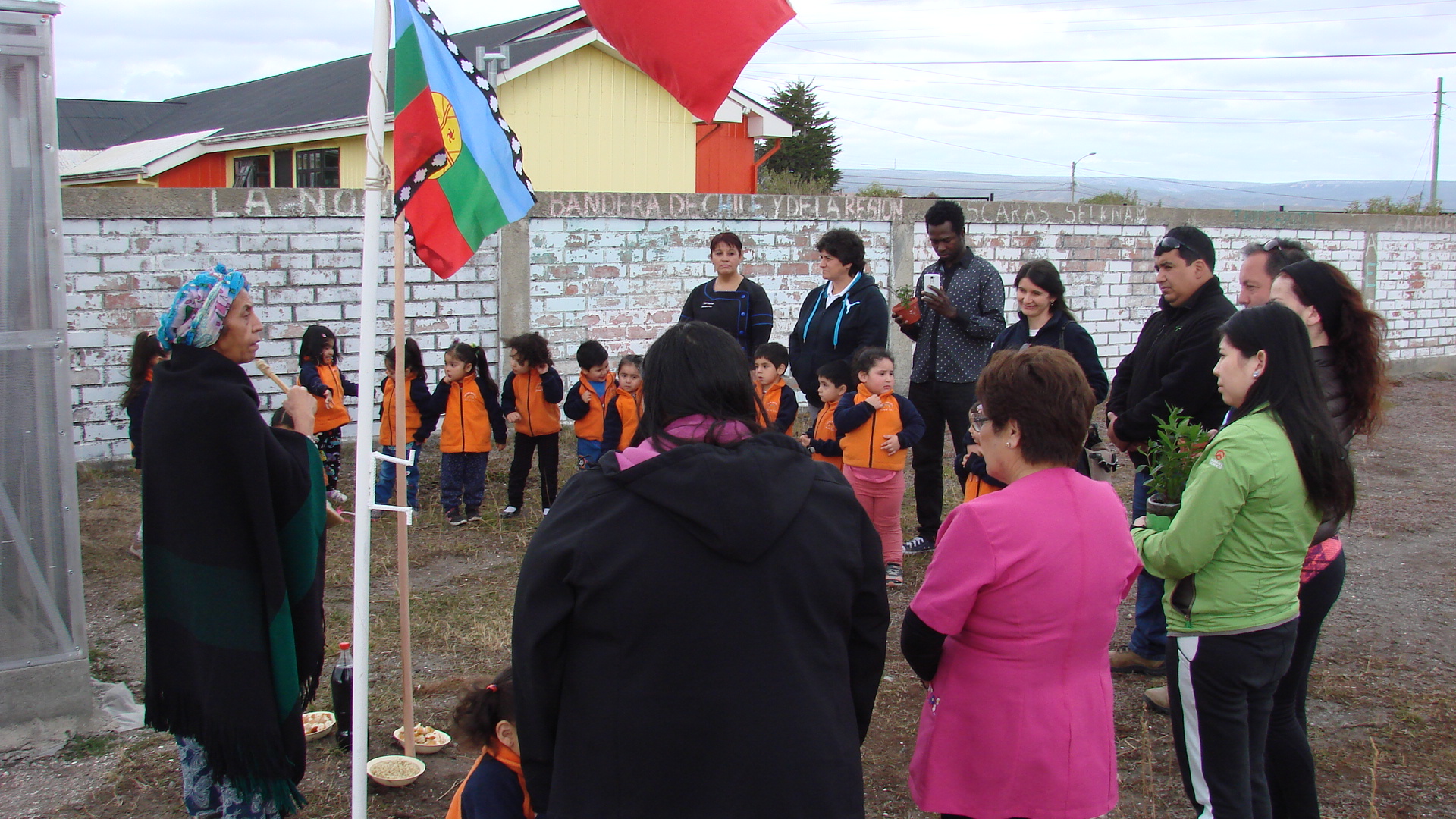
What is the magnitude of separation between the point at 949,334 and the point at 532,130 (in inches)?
609

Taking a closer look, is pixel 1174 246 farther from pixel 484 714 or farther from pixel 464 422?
pixel 464 422

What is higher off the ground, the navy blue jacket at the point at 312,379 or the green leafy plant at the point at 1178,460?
the green leafy plant at the point at 1178,460

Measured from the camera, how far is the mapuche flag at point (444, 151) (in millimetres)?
3131

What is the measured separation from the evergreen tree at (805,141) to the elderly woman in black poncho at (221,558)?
129ft

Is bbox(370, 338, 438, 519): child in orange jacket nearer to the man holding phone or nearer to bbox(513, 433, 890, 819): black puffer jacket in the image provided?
the man holding phone

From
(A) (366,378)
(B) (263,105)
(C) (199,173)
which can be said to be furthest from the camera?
(B) (263,105)

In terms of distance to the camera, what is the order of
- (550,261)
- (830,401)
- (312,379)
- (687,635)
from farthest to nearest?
(550,261)
(312,379)
(830,401)
(687,635)

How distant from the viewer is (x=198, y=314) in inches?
109

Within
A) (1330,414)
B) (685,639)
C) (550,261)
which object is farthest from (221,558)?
(550,261)

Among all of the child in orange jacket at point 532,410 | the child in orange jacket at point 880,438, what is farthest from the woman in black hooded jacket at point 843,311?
the child in orange jacket at point 532,410

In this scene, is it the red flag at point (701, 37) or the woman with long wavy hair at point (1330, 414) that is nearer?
the woman with long wavy hair at point (1330, 414)

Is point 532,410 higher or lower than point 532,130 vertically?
lower

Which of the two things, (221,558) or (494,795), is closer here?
(494,795)

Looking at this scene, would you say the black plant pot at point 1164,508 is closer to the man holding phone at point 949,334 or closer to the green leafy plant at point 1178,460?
the green leafy plant at point 1178,460
